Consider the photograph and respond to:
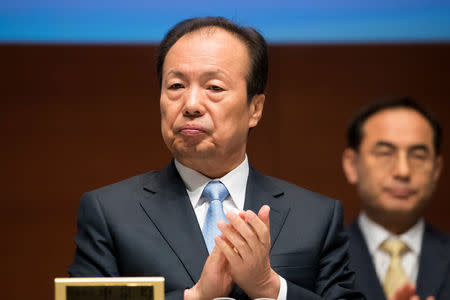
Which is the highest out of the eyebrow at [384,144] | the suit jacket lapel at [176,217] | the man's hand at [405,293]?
the eyebrow at [384,144]

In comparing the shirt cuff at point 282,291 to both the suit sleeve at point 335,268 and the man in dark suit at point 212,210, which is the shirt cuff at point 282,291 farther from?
the suit sleeve at point 335,268

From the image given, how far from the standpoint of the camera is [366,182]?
2.63 meters

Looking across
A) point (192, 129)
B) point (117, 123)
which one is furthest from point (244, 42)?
point (117, 123)

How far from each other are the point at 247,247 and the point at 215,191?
283mm

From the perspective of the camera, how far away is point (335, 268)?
180 centimetres

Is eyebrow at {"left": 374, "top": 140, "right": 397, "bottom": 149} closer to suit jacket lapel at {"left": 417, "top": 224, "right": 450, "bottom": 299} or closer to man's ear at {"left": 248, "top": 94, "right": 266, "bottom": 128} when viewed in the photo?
suit jacket lapel at {"left": 417, "top": 224, "right": 450, "bottom": 299}

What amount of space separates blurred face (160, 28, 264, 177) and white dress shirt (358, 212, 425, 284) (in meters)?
0.94

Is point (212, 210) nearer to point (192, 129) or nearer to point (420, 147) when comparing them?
point (192, 129)

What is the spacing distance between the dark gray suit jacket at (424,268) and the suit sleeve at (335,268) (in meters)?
0.56

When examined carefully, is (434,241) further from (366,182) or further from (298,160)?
(298,160)

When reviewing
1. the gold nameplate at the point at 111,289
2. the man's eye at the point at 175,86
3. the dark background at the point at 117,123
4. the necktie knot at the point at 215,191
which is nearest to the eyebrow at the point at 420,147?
the dark background at the point at 117,123

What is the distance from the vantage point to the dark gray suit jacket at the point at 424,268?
234 centimetres

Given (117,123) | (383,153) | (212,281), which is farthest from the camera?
(117,123)

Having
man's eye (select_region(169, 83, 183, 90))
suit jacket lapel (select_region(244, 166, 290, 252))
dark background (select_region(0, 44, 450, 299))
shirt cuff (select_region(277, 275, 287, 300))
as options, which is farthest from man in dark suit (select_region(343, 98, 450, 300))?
man's eye (select_region(169, 83, 183, 90))
